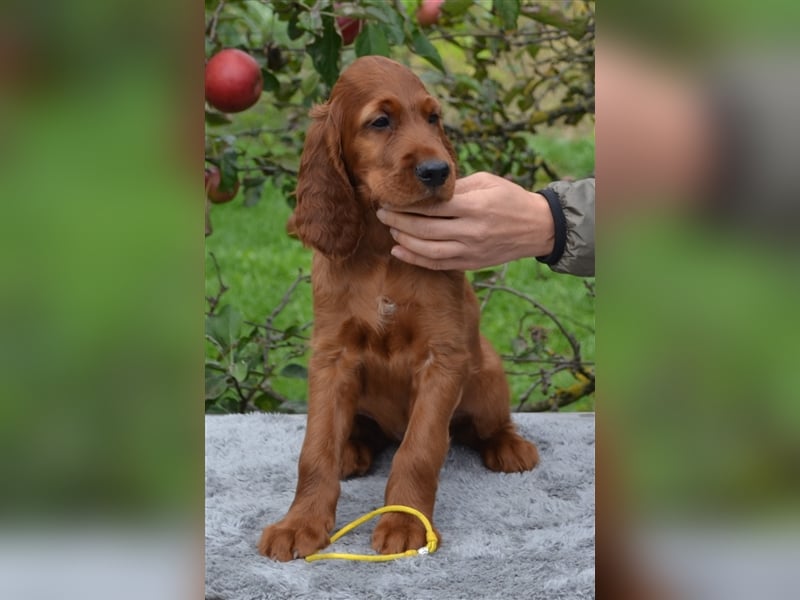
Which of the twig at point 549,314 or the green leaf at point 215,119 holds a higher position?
the green leaf at point 215,119

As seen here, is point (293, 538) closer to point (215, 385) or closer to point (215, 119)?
point (215, 385)

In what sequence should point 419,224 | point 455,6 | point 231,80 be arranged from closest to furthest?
point 419,224, point 231,80, point 455,6

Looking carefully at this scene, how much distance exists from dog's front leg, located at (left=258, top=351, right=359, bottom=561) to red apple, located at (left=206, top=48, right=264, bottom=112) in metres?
0.98

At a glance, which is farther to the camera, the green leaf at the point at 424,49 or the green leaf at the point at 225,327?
the green leaf at the point at 225,327

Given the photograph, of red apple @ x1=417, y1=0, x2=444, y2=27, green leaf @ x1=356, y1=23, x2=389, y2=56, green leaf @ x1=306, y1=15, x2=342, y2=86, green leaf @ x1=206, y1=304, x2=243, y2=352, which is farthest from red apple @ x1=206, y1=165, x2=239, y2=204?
red apple @ x1=417, y1=0, x2=444, y2=27

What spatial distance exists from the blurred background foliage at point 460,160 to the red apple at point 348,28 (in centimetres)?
10

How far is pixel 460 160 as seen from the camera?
11.6 feet

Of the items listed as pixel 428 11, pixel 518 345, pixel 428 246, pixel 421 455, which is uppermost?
pixel 428 11

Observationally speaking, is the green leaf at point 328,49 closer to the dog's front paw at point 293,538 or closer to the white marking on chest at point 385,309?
the white marking on chest at point 385,309

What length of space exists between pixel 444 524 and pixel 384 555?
0.25m

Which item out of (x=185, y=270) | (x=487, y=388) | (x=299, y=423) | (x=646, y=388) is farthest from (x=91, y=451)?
(x=299, y=423)

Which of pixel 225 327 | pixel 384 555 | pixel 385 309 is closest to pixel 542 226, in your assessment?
pixel 385 309

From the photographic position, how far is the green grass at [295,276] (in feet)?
11.9

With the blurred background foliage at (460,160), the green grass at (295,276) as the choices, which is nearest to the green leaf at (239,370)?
the blurred background foliage at (460,160)
